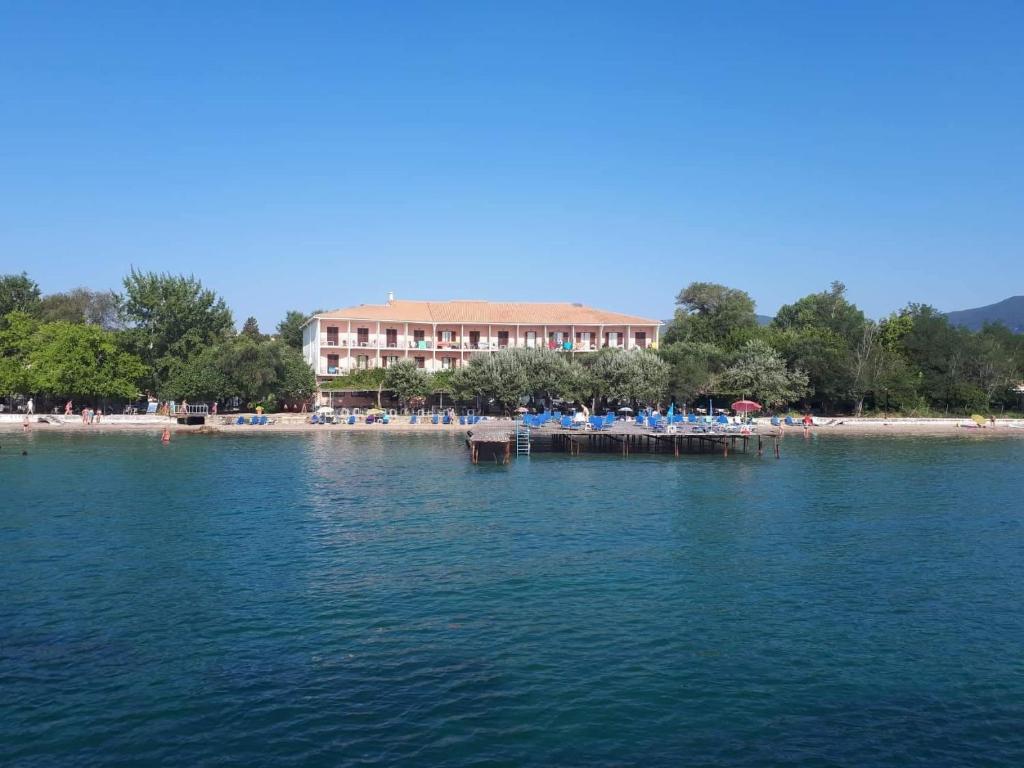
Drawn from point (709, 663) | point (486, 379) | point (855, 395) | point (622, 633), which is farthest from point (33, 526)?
point (855, 395)

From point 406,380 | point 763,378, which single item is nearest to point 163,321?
point 406,380

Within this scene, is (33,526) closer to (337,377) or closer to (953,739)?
(953,739)

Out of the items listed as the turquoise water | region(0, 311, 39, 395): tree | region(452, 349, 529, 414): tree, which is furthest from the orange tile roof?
the turquoise water

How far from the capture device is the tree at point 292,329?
311 feet

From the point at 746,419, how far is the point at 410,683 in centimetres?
4789

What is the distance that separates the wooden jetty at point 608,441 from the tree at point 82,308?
52894 millimetres

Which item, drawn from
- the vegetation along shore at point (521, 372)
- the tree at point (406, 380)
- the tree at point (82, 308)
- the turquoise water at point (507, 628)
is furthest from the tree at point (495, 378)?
the tree at point (82, 308)

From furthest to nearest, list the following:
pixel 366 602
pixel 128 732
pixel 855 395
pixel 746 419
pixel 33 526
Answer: pixel 855 395 → pixel 746 419 → pixel 33 526 → pixel 366 602 → pixel 128 732

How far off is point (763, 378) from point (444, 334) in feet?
88.3

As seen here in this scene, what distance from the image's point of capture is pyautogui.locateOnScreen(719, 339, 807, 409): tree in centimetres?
6184

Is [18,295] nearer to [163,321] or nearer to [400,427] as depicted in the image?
[163,321]

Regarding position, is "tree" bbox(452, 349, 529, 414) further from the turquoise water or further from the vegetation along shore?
the turquoise water

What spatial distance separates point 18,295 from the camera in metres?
75.3

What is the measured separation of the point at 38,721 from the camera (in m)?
12.2
